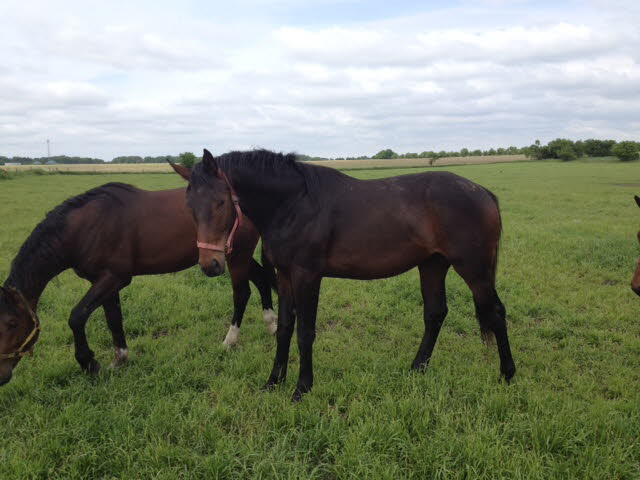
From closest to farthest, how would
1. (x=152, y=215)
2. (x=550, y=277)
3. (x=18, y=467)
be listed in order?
(x=18, y=467) → (x=152, y=215) → (x=550, y=277)

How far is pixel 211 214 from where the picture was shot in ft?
10.9

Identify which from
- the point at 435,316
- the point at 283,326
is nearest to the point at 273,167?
the point at 283,326

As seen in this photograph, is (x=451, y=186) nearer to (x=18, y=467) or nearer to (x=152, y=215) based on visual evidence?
(x=152, y=215)

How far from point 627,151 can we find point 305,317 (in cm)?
8171

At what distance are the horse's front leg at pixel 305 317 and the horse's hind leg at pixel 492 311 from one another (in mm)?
1498

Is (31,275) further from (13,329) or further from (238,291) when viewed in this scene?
(238,291)

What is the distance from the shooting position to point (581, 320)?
5.50m

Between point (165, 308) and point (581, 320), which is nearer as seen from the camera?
point (581, 320)

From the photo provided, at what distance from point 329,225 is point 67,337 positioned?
3.82m

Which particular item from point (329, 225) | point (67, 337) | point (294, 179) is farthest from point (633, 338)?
point (67, 337)

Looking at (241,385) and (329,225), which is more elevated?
(329,225)

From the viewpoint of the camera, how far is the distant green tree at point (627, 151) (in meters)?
65.4

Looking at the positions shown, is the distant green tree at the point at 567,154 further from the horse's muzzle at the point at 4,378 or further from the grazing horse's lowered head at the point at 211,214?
the horse's muzzle at the point at 4,378

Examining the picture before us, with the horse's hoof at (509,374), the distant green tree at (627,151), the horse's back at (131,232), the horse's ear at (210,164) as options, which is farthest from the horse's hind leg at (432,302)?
the distant green tree at (627,151)
